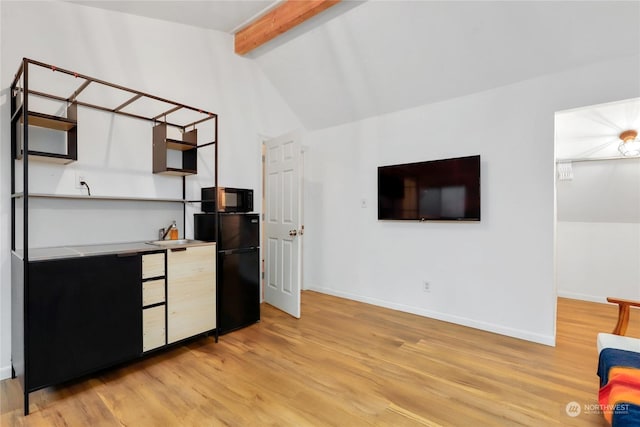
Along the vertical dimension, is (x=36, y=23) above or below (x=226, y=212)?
above

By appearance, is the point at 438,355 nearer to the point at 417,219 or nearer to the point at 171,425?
the point at 417,219

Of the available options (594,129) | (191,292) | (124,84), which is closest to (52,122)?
(124,84)

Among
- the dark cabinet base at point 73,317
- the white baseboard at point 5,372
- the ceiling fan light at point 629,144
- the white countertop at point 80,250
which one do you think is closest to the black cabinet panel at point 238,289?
the white countertop at point 80,250

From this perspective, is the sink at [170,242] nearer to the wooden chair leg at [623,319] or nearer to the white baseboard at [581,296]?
the wooden chair leg at [623,319]

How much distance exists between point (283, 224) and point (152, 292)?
5.37 feet

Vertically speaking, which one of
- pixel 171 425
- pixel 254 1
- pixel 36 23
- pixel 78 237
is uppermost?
pixel 254 1

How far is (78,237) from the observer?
2.45 meters

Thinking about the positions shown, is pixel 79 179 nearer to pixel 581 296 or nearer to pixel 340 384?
pixel 340 384

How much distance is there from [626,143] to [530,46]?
2069 millimetres

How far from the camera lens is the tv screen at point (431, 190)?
123 inches

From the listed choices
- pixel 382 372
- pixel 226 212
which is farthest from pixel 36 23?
pixel 382 372

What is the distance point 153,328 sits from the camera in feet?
7.82

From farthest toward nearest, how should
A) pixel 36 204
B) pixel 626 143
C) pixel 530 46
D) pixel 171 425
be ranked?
pixel 626 143, pixel 530 46, pixel 36 204, pixel 171 425

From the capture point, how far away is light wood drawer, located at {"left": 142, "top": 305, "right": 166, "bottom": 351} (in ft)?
7.68
